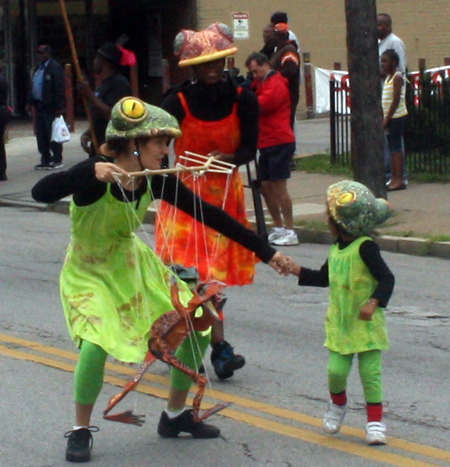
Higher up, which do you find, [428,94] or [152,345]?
[428,94]

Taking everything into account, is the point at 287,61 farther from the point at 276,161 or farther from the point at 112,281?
the point at 112,281

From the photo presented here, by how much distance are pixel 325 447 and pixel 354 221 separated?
1063 millimetres

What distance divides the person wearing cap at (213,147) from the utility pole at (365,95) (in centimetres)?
634

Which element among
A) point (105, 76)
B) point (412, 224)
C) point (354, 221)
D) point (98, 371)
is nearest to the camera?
point (98, 371)

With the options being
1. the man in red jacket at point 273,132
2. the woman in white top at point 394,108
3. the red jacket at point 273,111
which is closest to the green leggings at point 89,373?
the man in red jacket at point 273,132

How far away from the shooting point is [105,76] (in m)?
9.56

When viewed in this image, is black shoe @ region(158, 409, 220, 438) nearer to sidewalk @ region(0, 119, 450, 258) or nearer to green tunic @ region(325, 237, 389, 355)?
green tunic @ region(325, 237, 389, 355)

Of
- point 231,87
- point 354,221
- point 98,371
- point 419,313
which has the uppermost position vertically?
point 231,87

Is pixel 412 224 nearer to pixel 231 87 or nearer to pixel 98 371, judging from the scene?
pixel 231 87

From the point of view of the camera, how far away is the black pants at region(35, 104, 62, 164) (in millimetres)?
18094

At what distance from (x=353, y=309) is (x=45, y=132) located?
532 inches

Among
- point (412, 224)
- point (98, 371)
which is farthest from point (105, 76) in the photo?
point (98, 371)

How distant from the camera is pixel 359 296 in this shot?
5.22 metres

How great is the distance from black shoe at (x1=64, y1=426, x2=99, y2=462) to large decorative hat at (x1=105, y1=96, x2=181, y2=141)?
1.31 meters
